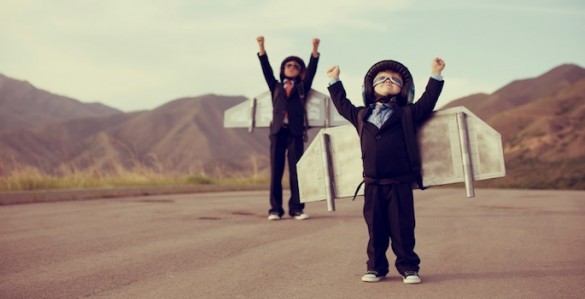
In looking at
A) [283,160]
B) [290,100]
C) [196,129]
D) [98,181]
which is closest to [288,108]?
[290,100]

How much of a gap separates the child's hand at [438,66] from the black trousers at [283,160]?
416 cm

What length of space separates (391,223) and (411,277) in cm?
43

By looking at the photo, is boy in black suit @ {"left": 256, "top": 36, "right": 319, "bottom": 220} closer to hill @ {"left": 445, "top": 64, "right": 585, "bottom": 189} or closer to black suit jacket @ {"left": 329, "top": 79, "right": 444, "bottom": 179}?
black suit jacket @ {"left": 329, "top": 79, "right": 444, "bottom": 179}

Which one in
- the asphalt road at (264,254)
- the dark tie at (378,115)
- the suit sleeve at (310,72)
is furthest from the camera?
the suit sleeve at (310,72)

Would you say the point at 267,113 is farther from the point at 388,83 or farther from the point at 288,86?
the point at 388,83

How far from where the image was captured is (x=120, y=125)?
141 metres

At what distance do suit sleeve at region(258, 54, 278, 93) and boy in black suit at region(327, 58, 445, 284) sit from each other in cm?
398

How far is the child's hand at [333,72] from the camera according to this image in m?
5.90

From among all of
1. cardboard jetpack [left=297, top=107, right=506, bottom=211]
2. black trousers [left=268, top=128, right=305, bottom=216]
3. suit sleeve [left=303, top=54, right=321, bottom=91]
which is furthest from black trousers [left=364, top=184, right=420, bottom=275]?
black trousers [left=268, top=128, right=305, bottom=216]

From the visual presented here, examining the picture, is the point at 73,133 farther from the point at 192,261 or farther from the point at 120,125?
the point at 192,261

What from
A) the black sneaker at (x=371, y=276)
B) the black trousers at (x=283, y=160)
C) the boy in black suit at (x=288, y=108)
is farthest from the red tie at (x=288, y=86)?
the black sneaker at (x=371, y=276)

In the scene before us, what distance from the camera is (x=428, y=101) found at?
5559mm

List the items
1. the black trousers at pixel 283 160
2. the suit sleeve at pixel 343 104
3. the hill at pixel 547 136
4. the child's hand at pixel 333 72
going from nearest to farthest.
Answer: the suit sleeve at pixel 343 104 < the child's hand at pixel 333 72 < the black trousers at pixel 283 160 < the hill at pixel 547 136

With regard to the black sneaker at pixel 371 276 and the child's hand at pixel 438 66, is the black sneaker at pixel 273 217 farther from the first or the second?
the child's hand at pixel 438 66
